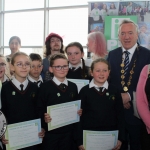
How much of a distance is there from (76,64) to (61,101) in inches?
27.4

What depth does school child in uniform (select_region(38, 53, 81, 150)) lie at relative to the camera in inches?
98.0

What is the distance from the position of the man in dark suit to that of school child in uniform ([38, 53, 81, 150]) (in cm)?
61

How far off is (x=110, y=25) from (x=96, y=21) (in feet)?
1.25

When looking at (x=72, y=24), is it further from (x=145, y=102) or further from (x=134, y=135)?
(x=145, y=102)

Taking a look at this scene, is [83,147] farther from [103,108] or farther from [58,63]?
[58,63]

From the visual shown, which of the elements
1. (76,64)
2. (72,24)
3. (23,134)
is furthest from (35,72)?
(72,24)

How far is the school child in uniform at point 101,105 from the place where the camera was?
98.7 inches

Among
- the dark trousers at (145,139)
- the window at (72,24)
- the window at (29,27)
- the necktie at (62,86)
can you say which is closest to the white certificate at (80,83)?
the necktie at (62,86)

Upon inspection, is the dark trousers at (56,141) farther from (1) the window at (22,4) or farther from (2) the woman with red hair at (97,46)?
(1) the window at (22,4)

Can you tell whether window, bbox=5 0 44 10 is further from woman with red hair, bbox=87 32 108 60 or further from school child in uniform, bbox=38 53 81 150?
school child in uniform, bbox=38 53 81 150

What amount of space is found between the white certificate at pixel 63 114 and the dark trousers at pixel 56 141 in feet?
0.41

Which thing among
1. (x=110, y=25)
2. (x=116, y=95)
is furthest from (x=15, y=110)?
(x=110, y=25)

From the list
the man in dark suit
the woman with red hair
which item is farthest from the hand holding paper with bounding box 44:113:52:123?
the woman with red hair

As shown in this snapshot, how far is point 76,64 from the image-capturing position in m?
3.02
